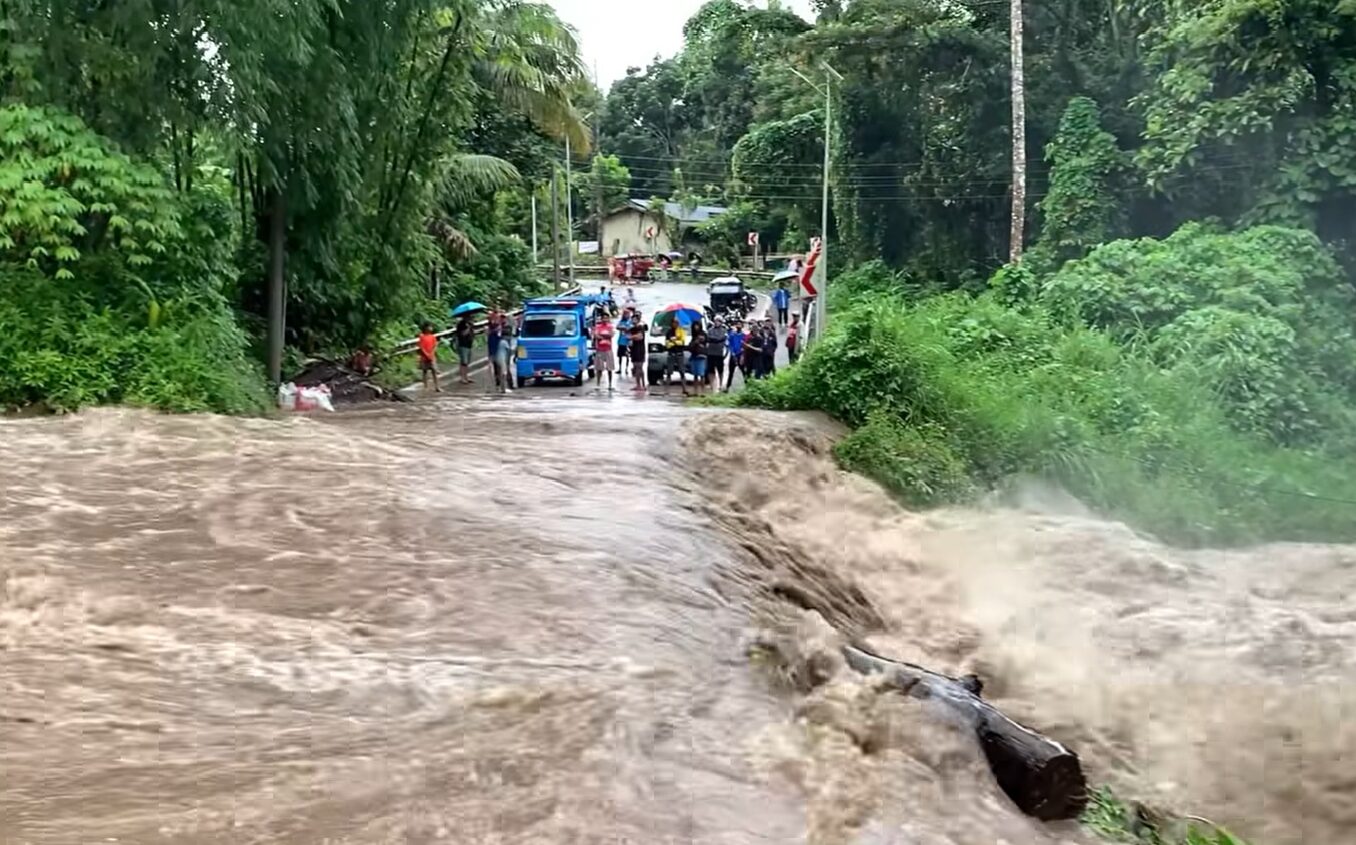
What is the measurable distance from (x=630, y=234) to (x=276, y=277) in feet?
205

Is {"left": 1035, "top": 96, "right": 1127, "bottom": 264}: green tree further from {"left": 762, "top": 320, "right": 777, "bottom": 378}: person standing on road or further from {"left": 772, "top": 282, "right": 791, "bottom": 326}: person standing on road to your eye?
{"left": 772, "top": 282, "right": 791, "bottom": 326}: person standing on road

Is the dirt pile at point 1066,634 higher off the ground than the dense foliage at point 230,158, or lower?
lower

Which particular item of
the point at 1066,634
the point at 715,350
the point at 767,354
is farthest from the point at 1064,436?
the point at 715,350

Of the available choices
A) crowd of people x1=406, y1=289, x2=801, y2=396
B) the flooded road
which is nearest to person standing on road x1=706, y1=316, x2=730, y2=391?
crowd of people x1=406, y1=289, x2=801, y2=396

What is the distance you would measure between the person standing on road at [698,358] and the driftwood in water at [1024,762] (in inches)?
640

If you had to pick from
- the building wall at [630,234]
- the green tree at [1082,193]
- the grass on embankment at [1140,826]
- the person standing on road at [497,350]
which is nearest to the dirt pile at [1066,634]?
the grass on embankment at [1140,826]

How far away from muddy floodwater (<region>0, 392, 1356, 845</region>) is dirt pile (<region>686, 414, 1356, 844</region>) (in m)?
0.03

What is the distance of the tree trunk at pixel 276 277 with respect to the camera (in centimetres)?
1903

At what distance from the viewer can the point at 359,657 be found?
21.4 ft

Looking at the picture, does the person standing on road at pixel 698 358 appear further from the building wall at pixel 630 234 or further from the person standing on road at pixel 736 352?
the building wall at pixel 630 234

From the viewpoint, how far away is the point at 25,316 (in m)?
13.3

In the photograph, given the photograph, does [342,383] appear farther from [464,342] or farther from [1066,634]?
[1066,634]

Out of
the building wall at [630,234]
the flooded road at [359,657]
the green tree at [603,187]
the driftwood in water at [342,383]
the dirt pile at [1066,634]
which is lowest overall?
the dirt pile at [1066,634]

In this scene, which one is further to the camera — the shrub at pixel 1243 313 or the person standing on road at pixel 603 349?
the person standing on road at pixel 603 349
